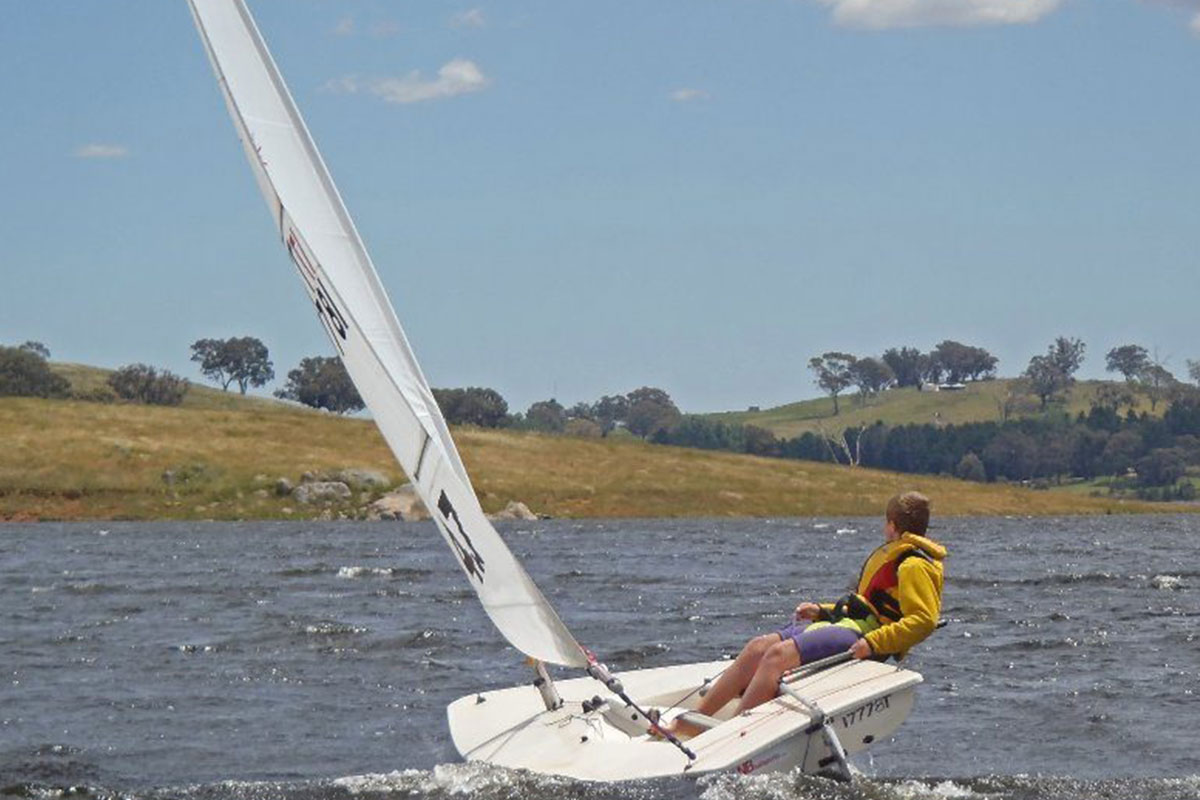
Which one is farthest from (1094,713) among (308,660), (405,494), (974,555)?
(405,494)

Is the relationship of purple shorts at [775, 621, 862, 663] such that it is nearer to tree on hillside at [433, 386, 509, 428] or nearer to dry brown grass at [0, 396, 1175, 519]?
dry brown grass at [0, 396, 1175, 519]

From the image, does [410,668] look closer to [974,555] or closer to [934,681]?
[934,681]

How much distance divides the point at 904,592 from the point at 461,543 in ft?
11.6

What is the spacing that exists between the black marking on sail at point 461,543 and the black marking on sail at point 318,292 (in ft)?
4.58

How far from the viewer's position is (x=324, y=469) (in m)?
89.7

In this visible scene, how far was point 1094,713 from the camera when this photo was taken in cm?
1947

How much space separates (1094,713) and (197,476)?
71740 millimetres

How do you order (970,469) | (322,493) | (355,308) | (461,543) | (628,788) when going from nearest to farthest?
(355,308) → (461,543) → (628,788) → (322,493) → (970,469)

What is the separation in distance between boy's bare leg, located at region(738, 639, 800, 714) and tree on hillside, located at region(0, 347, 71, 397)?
12513 cm

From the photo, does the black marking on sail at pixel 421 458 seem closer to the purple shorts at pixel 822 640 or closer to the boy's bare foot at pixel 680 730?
the boy's bare foot at pixel 680 730

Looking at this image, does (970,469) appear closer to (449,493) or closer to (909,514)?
(909,514)

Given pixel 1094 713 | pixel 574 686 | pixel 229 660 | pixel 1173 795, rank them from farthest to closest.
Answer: pixel 229 660
pixel 1094 713
pixel 574 686
pixel 1173 795

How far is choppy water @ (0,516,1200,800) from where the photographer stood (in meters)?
15.5

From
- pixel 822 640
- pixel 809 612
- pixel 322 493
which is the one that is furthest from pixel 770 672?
pixel 322 493
